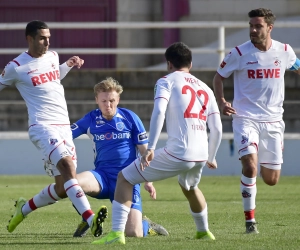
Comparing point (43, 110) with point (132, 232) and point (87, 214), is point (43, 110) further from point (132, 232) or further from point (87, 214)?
point (132, 232)

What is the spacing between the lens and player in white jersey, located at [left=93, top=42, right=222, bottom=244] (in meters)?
8.72

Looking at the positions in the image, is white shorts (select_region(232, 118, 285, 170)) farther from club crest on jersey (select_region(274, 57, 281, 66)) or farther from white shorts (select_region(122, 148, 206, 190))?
white shorts (select_region(122, 148, 206, 190))

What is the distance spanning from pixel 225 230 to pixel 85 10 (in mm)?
16307

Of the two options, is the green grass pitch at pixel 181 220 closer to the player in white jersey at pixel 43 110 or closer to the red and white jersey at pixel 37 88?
the player in white jersey at pixel 43 110

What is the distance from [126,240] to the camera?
9.22 m

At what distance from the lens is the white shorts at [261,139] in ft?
33.5

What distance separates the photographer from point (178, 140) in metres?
8.73

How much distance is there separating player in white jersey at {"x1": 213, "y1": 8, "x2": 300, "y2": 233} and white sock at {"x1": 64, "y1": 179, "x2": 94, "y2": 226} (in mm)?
1778

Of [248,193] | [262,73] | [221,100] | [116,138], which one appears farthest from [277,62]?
[116,138]

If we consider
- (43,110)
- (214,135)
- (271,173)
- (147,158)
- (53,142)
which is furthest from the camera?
(271,173)

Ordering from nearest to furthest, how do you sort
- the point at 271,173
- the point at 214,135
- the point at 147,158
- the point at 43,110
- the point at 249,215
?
1. the point at 147,158
2. the point at 214,135
3. the point at 249,215
4. the point at 43,110
5. the point at 271,173

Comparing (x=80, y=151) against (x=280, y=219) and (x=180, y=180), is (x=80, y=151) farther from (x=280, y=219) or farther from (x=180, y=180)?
(x=180, y=180)

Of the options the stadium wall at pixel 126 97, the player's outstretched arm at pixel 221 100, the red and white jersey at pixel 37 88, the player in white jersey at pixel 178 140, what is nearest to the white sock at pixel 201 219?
the player in white jersey at pixel 178 140

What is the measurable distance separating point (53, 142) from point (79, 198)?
27.3 inches
